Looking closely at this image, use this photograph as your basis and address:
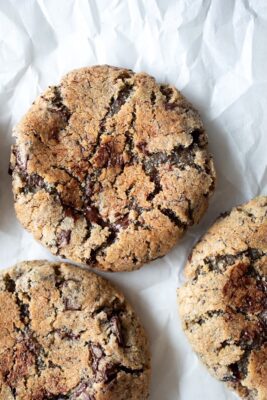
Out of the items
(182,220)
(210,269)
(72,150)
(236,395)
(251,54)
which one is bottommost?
(236,395)

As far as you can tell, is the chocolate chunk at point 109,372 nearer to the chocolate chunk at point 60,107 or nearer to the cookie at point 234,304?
the cookie at point 234,304

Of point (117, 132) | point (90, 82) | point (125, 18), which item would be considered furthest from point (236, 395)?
point (125, 18)

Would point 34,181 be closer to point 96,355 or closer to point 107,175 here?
point 107,175

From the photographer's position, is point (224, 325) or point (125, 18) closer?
point (224, 325)

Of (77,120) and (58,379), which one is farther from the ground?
(77,120)

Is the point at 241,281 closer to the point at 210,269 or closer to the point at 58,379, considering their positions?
the point at 210,269

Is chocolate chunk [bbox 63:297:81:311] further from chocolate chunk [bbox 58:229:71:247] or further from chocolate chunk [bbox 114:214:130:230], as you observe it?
chocolate chunk [bbox 114:214:130:230]

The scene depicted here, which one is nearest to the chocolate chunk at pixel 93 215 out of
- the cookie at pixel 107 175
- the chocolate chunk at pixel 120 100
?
the cookie at pixel 107 175
